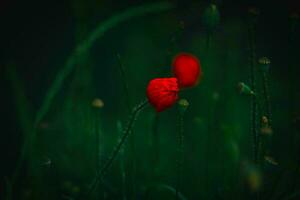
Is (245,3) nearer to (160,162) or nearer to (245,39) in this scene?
(245,39)

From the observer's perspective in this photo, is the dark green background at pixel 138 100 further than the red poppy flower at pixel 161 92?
Yes

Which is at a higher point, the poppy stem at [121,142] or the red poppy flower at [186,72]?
the red poppy flower at [186,72]

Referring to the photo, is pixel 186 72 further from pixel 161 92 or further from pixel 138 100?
pixel 138 100

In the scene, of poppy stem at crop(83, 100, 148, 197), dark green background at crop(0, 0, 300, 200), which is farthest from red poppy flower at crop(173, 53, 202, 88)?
poppy stem at crop(83, 100, 148, 197)

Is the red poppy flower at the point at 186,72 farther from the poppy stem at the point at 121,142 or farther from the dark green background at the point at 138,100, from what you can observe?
the poppy stem at the point at 121,142

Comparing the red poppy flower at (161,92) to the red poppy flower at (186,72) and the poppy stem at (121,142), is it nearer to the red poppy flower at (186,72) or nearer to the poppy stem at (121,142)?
the poppy stem at (121,142)

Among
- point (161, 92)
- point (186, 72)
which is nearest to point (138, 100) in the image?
point (186, 72)

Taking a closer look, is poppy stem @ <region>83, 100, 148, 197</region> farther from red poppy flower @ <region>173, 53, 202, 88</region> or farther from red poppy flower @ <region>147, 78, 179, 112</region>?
red poppy flower @ <region>173, 53, 202, 88</region>

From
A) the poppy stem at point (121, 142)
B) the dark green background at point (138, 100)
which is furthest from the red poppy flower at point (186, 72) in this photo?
the poppy stem at point (121, 142)
